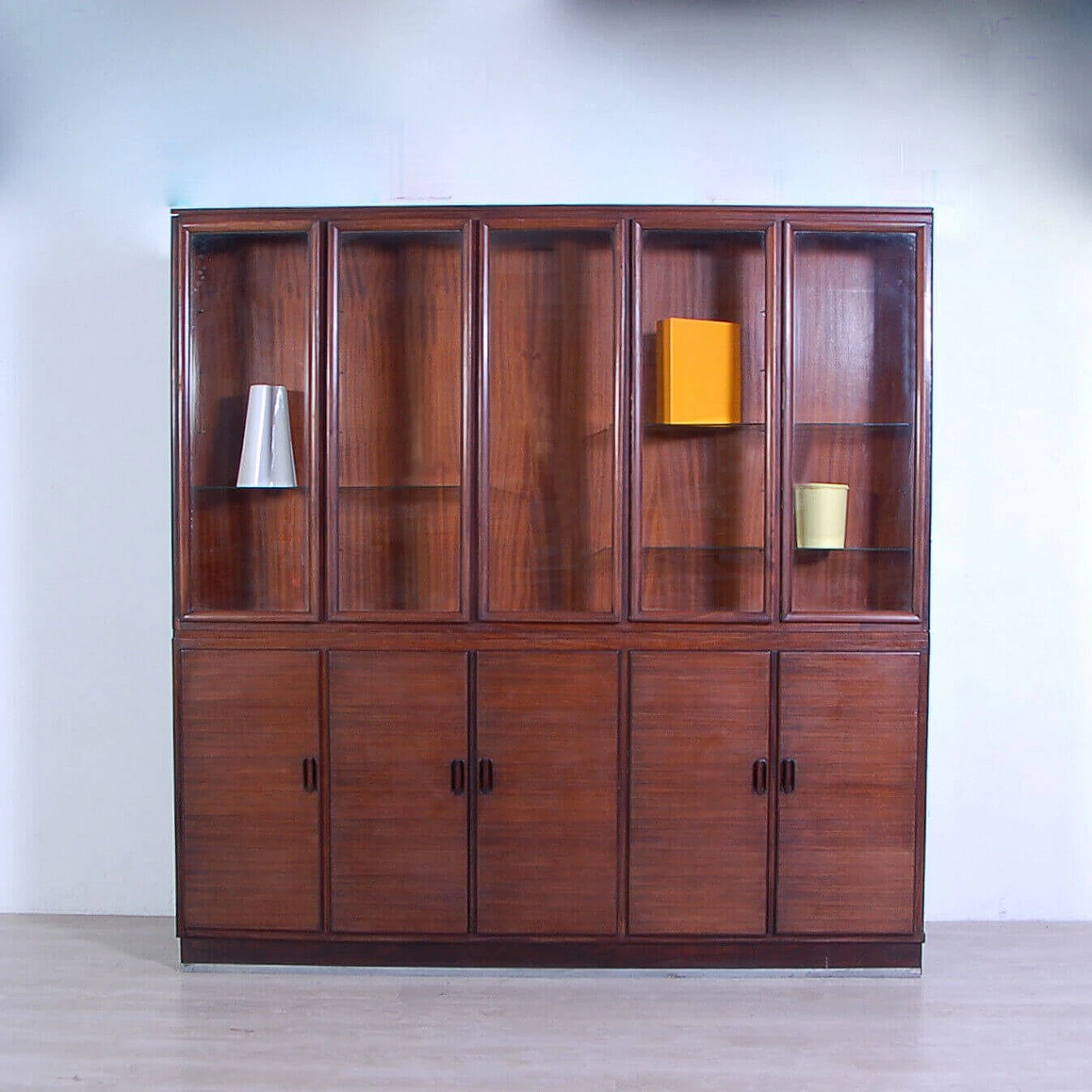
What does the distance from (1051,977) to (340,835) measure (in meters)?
2.12

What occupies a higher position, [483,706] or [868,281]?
[868,281]

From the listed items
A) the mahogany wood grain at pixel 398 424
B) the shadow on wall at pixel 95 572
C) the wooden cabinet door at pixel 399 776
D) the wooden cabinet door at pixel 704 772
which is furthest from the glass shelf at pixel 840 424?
the shadow on wall at pixel 95 572

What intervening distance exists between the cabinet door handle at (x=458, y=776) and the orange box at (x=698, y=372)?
115cm

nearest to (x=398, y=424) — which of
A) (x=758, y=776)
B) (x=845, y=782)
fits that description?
(x=758, y=776)

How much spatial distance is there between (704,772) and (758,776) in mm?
157

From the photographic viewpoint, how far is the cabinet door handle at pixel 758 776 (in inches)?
118

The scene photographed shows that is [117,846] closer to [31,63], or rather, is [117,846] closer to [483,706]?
[483,706]

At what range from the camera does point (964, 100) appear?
341 centimetres

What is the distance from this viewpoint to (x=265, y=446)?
10.0 ft

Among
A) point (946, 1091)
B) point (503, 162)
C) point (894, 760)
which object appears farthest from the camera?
point (503, 162)

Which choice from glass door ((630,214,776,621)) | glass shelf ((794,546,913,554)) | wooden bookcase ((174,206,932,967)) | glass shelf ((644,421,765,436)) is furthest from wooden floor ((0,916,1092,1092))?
glass shelf ((644,421,765,436))

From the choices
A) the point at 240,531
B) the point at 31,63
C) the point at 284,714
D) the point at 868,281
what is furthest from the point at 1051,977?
the point at 31,63

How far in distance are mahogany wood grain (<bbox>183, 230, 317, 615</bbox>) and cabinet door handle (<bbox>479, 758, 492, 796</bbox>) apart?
0.67 meters

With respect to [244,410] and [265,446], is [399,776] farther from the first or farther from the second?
[244,410]
